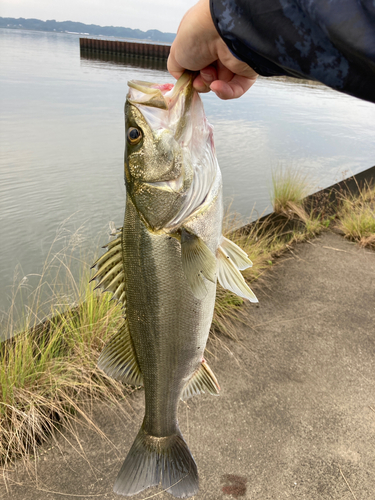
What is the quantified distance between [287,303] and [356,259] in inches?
71.4

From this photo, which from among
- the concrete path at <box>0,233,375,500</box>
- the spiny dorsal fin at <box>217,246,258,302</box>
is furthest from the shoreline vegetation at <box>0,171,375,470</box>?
the spiny dorsal fin at <box>217,246,258,302</box>

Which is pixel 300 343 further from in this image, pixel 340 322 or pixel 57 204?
pixel 57 204

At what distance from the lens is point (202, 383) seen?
6.53 ft

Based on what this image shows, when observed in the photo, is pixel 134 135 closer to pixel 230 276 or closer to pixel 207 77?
pixel 207 77

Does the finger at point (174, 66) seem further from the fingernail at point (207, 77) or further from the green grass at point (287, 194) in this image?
the green grass at point (287, 194)

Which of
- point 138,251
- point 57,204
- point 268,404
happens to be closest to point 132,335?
point 138,251

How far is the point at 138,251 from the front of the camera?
1.58 metres

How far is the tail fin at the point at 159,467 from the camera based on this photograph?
1.83 metres

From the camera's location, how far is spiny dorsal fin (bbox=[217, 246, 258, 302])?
1688 millimetres

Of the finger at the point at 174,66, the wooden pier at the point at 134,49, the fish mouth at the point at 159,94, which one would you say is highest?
the wooden pier at the point at 134,49

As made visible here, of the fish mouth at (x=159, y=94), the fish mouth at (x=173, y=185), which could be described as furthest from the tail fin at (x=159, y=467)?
the fish mouth at (x=159, y=94)

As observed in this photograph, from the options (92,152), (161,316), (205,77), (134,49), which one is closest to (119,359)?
(161,316)

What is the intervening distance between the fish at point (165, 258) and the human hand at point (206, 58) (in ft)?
0.23

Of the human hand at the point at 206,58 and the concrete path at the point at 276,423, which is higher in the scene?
the human hand at the point at 206,58
